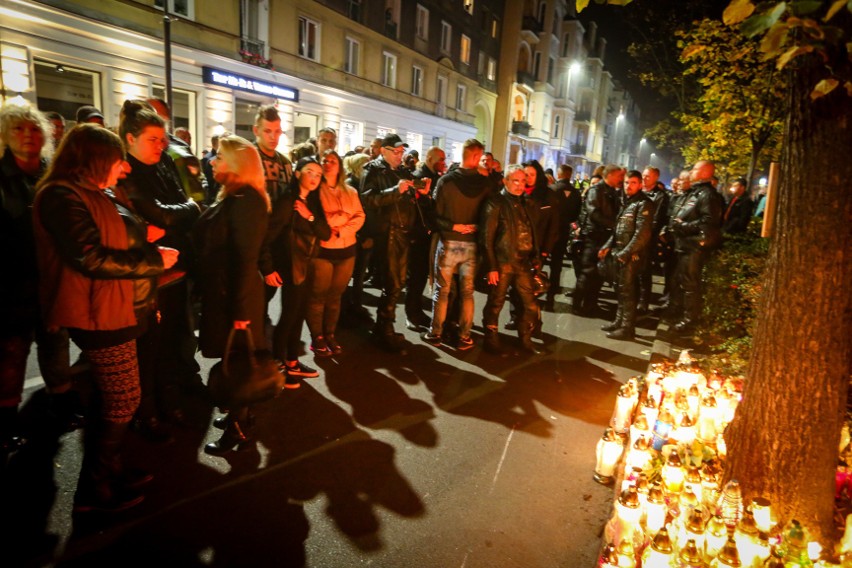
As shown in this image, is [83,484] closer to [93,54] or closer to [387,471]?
[387,471]

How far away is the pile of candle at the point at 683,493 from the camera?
235cm

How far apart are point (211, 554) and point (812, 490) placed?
3.17 m

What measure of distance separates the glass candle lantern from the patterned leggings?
2.79 m

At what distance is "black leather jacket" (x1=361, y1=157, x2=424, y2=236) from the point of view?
6.09 meters

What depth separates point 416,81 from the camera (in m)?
28.9

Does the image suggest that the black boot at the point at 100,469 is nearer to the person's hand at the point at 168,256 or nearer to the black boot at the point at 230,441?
the black boot at the point at 230,441

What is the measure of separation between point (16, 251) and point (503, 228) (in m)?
4.39

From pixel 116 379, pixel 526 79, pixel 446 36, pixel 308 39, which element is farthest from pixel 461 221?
pixel 526 79

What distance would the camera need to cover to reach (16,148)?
349cm

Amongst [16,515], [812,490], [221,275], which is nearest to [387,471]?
[221,275]

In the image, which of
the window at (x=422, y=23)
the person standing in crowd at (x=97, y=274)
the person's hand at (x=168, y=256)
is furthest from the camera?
the window at (x=422, y=23)

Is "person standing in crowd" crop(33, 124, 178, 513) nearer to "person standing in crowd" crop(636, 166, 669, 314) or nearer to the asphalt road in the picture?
the asphalt road

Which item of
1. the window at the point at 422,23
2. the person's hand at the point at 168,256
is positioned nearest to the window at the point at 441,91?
the window at the point at 422,23

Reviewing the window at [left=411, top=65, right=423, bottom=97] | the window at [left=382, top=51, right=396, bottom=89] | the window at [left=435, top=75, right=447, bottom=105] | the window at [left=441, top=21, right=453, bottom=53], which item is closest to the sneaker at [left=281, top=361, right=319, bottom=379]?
the window at [left=382, top=51, right=396, bottom=89]
